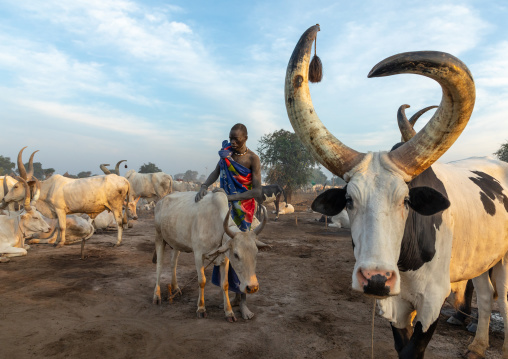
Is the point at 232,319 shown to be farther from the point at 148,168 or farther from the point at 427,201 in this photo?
the point at 148,168

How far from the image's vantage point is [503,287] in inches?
123

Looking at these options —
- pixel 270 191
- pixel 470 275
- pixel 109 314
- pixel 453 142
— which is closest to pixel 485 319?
pixel 470 275

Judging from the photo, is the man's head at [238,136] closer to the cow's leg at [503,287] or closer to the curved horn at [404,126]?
the curved horn at [404,126]

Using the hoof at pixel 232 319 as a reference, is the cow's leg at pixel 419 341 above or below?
above

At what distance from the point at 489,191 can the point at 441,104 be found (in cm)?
164

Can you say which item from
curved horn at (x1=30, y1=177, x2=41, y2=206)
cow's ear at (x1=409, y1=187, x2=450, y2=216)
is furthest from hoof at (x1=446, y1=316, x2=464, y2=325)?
curved horn at (x1=30, y1=177, x2=41, y2=206)

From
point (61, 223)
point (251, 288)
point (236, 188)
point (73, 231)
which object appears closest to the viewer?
point (251, 288)

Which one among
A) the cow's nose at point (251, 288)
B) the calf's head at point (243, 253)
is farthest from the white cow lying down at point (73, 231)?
the cow's nose at point (251, 288)

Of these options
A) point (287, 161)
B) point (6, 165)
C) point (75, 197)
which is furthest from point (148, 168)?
point (75, 197)

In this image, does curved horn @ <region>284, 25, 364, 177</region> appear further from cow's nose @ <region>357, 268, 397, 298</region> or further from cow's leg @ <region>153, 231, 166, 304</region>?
cow's leg @ <region>153, 231, 166, 304</region>

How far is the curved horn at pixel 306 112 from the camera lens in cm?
208

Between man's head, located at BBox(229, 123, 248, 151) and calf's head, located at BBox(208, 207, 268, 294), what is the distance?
109 cm

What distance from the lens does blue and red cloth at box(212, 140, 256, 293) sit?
421 centimetres

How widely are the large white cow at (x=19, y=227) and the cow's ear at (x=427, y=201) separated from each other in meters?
8.22
